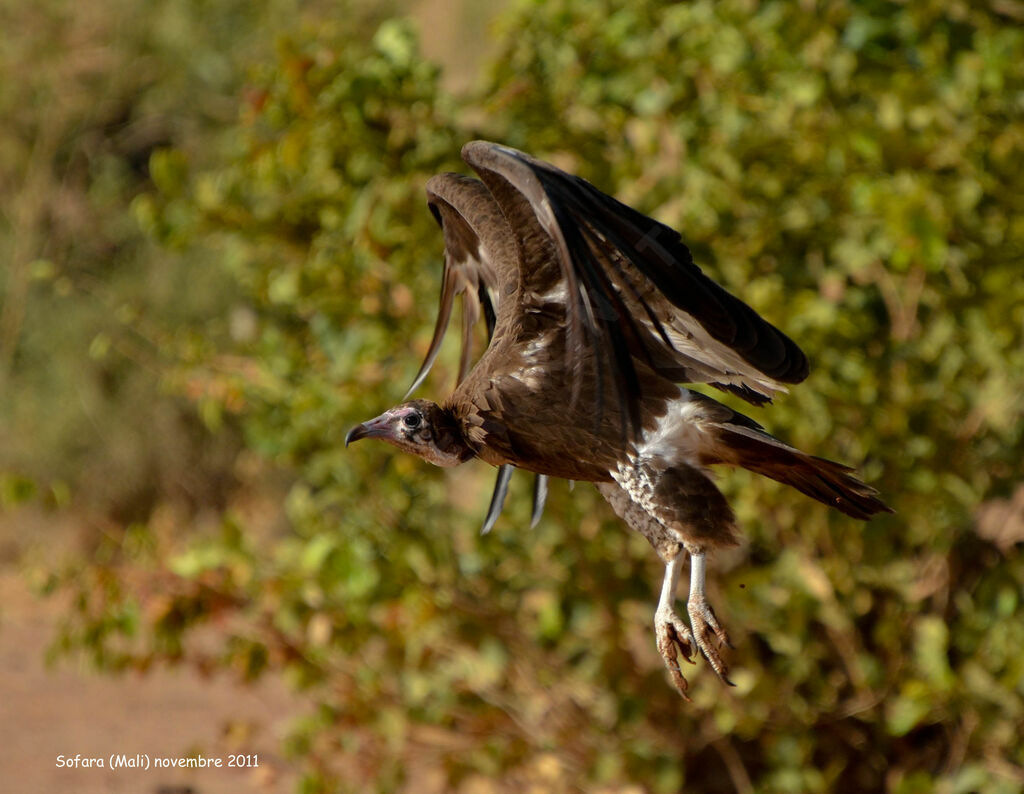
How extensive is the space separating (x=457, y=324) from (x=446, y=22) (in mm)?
10529

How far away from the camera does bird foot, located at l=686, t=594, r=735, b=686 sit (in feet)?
7.84

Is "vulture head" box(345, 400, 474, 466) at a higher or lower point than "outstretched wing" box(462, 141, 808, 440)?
lower

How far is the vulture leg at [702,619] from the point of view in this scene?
93.2 inches

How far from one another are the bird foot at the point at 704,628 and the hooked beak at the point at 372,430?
70 centimetres

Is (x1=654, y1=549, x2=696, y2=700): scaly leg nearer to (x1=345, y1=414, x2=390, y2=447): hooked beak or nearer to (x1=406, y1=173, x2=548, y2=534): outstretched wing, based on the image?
(x1=406, y1=173, x2=548, y2=534): outstretched wing

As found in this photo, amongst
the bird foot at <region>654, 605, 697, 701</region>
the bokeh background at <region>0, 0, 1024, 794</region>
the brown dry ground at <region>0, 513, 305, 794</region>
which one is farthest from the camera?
the brown dry ground at <region>0, 513, 305, 794</region>

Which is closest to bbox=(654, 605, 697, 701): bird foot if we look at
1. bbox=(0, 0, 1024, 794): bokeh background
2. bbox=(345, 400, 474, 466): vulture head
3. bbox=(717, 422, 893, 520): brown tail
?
bbox=(717, 422, 893, 520): brown tail

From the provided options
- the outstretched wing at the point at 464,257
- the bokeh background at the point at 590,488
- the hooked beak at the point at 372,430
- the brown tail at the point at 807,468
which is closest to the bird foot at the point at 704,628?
the brown tail at the point at 807,468

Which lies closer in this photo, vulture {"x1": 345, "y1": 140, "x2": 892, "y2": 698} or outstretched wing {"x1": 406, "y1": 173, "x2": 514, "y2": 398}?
vulture {"x1": 345, "y1": 140, "x2": 892, "y2": 698}

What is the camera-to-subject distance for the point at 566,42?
14.6 feet

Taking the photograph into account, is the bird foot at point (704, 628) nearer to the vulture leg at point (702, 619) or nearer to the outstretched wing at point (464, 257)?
the vulture leg at point (702, 619)

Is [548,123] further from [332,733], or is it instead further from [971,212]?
[332,733]

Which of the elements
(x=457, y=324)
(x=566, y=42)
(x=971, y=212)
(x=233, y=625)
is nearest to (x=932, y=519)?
(x=971, y=212)

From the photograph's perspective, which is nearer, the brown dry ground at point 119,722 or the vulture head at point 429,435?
the vulture head at point 429,435
